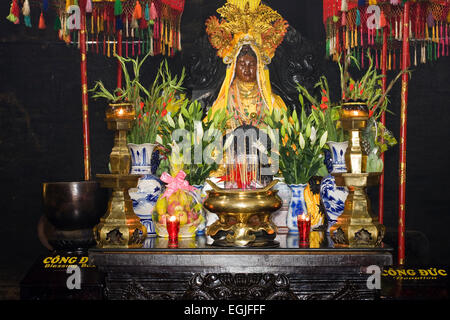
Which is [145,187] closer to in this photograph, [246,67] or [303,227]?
[303,227]

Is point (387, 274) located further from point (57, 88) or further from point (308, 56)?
point (57, 88)

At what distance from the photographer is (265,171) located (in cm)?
228

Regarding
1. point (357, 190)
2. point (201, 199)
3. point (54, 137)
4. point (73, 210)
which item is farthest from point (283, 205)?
point (54, 137)

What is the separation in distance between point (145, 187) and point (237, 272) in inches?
20.6

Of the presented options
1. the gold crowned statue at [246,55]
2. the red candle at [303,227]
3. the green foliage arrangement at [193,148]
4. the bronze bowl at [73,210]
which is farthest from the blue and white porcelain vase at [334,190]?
the gold crowned statue at [246,55]

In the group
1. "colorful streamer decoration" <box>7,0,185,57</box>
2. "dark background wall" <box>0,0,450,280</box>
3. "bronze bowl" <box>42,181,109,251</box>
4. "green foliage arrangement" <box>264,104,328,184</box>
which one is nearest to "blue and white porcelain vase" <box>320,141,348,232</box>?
"green foliage arrangement" <box>264,104,328,184</box>

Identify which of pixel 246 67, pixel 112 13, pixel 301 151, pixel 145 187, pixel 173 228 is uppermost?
pixel 112 13

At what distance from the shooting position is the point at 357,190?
1671mm

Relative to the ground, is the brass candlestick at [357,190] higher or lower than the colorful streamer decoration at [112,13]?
lower

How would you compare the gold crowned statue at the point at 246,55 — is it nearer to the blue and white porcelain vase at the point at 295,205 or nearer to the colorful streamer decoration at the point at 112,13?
the colorful streamer decoration at the point at 112,13

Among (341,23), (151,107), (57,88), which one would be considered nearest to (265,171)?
(151,107)

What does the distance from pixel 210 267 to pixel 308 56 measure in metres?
2.68

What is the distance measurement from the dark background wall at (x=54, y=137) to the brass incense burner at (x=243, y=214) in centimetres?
247

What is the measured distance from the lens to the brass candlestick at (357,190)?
163 centimetres
